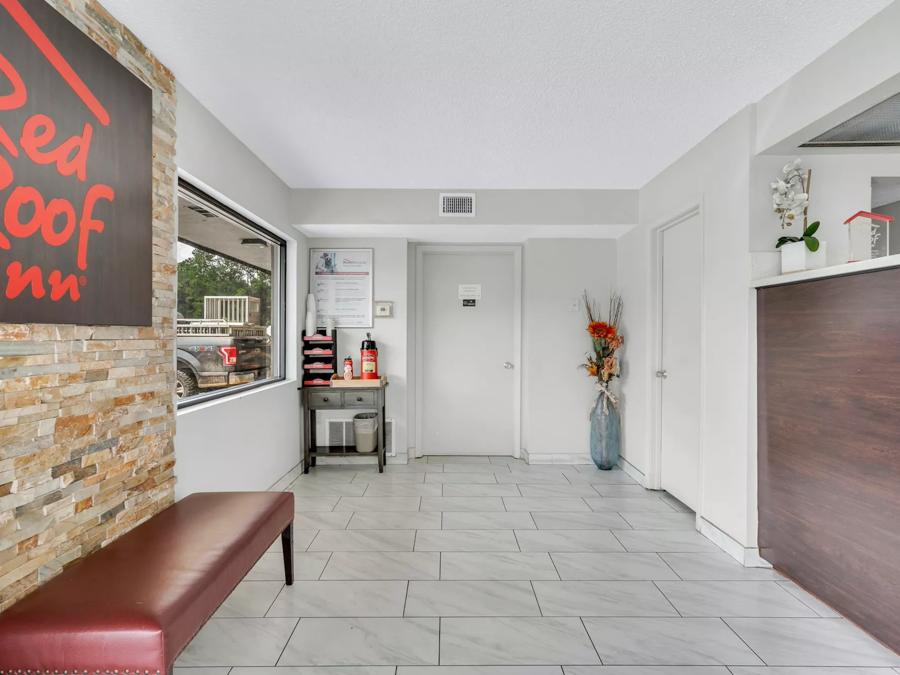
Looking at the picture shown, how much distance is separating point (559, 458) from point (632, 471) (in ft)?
2.31

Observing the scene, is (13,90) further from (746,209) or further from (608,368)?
(608,368)

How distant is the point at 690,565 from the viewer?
272cm

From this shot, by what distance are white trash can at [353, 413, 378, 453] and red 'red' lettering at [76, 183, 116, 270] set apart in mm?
3024

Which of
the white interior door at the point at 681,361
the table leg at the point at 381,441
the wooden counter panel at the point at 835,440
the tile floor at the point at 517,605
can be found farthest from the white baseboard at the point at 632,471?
the table leg at the point at 381,441

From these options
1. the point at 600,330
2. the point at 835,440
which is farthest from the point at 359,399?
the point at 835,440

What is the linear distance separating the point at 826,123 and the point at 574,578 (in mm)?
2535

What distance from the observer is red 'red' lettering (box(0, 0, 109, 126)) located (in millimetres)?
1504

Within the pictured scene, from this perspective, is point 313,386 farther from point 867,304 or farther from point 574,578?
point 867,304

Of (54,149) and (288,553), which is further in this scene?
(288,553)

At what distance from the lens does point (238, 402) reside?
3.18 meters

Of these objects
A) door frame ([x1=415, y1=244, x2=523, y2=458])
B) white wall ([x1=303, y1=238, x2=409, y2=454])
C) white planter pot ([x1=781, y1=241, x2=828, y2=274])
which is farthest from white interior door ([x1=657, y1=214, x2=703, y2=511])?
white wall ([x1=303, y1=238, x2=409, y2=454])

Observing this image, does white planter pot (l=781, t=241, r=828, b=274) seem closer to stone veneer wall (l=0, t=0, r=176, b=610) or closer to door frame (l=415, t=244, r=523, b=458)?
door frame (l=415, t=244, r=523, b=458)

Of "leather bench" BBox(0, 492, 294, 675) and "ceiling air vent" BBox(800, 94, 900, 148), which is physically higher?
"ceiling air vent" BBox(800, 94, 900, 148)

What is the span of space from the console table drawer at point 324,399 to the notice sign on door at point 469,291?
1618 mm
